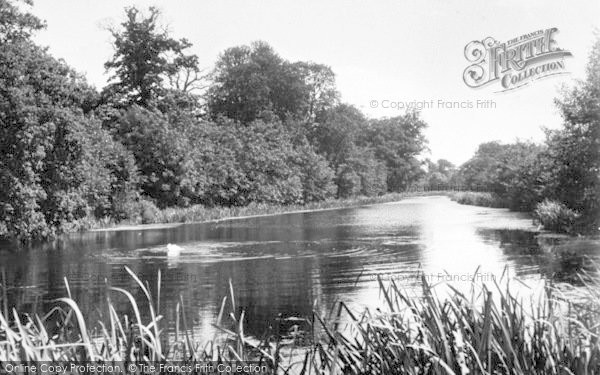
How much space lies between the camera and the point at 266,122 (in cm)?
6138

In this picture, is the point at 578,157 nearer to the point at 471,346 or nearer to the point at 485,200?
the point at 471,346

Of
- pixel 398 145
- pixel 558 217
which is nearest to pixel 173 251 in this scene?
pixel 558 217

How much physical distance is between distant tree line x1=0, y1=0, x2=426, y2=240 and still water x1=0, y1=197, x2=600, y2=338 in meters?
2.82

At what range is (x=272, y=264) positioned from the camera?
18578mm

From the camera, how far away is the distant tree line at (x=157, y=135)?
77.6 feet

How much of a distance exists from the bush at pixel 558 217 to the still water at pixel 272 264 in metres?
0.88

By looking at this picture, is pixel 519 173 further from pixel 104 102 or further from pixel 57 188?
pixel 57 188

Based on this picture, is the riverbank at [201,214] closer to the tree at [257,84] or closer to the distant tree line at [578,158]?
the tree at [257,84]

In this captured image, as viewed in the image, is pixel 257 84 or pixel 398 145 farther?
pixel 398 145

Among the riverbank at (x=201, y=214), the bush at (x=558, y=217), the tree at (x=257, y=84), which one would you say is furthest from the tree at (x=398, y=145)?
the bush at (x=558, y=217)

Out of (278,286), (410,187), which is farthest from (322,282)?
(410,187)

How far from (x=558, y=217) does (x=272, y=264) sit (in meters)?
13.5

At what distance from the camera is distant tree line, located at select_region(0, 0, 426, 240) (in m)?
23.7

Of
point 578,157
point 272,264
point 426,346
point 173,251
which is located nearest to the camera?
point 426,346
